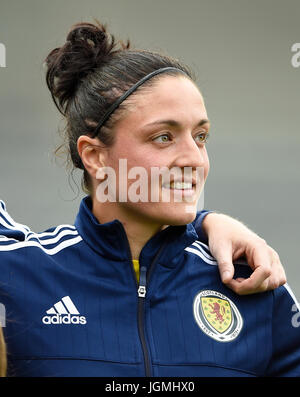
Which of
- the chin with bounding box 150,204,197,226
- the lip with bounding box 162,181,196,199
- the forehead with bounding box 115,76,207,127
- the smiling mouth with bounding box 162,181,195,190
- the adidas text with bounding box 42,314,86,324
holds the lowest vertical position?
the adidas text with bounding box 42,314,86,324

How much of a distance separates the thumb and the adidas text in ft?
1.14

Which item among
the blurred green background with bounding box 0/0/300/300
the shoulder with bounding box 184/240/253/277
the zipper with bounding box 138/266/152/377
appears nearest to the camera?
the zipper with bounding box 138/266/152/377

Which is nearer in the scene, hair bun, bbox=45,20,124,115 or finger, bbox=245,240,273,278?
finger, bbox=245,240,273,278

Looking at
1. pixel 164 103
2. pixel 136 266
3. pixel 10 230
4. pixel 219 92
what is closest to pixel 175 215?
pixel 136 266

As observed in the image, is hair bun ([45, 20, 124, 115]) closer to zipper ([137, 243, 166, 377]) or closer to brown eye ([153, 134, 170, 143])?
brown eye ([153, 134, 170, 143])

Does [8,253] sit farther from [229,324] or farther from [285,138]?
[285,138]

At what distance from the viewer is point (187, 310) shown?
5.30 ft

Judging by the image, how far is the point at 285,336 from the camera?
5.56ft

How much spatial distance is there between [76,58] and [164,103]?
311mm

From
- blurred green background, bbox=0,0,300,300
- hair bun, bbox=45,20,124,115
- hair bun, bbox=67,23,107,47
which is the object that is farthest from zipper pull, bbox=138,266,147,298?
blurred green background, bbox=0,0,300,300

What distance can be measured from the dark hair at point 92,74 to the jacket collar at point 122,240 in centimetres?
18

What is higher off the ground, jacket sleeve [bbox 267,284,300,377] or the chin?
the chin

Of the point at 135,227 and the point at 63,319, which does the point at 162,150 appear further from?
the point at 63,319

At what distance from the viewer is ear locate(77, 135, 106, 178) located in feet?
5.54
